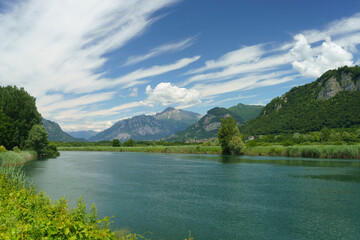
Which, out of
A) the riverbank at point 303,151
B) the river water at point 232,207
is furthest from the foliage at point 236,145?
the river water at point 232,207

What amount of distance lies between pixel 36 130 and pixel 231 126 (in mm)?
62246

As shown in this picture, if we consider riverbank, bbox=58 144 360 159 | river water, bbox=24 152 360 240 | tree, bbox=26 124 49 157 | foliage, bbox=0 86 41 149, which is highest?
foliage, bbox=0 86 41 149

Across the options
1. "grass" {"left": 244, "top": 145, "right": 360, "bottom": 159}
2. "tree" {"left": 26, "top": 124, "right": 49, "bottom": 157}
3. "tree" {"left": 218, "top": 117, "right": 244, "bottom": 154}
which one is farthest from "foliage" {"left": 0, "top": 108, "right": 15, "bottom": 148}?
"grass" {"left": 244, "top": 145, "right": 360, "bottom": 159}

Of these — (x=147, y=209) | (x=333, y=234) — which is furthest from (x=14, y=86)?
(x=333, y=234)

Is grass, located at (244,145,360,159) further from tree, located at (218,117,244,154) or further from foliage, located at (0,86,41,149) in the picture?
foliage, located at (0,86,41,149)

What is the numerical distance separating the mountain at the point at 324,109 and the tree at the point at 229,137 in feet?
238

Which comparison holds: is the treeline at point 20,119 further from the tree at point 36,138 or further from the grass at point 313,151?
the grass at point 313,151

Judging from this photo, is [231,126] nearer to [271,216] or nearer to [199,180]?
[199,180]

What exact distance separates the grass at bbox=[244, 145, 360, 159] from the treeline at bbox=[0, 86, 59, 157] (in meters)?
64.9

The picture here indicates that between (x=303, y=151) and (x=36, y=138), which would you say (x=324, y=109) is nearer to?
(x=303, y=151)

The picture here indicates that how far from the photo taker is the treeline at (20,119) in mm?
65188

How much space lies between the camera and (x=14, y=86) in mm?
70562

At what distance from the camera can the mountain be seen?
14025 centimetres

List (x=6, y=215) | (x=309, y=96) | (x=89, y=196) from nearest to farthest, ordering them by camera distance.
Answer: (x=6, y=215) < (x=89, y=196) < (x=309, y=96)
